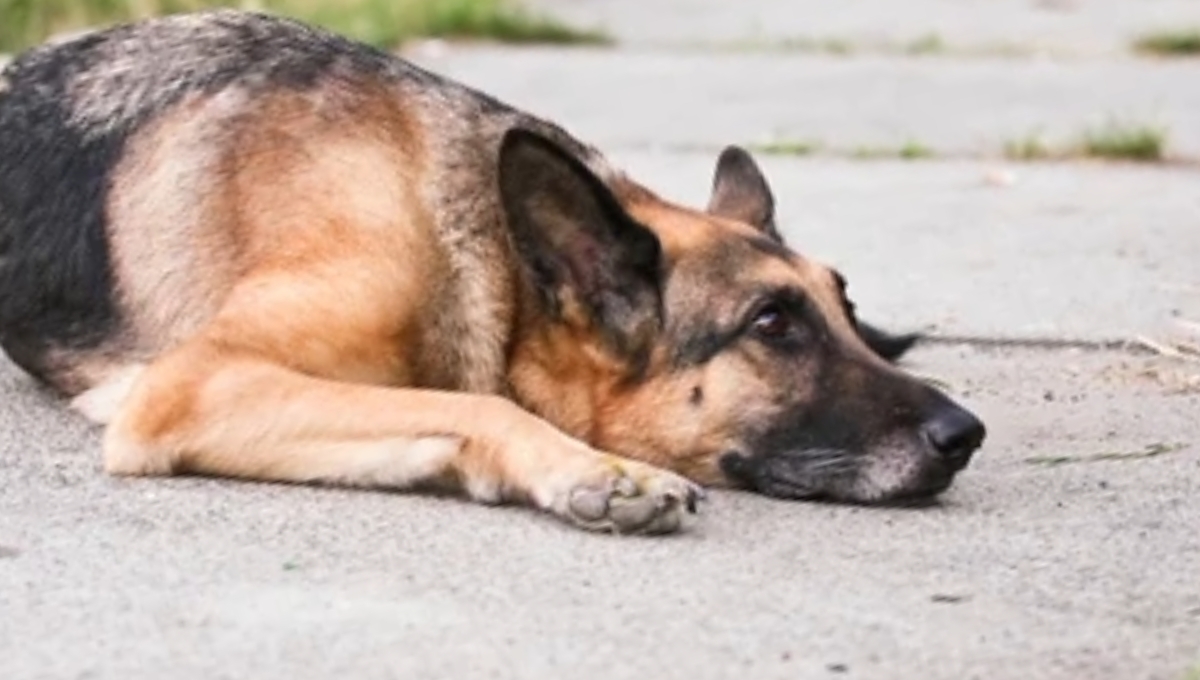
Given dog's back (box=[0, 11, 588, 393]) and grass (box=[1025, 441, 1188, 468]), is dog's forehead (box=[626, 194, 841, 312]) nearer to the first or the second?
dog's back (box=[0, 11, 588, 393])

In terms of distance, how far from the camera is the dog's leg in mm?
5406

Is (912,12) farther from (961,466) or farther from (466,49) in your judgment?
(961,466)

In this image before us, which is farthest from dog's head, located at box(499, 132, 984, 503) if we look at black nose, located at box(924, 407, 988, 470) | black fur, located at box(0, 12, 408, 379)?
black fur, located at box(0, 12, 408, 379)

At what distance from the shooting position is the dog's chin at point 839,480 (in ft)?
18.2

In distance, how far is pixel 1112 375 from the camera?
274 inches

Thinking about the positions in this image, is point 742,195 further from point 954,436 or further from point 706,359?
point 954,436

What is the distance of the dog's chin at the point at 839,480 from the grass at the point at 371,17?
6679 mm

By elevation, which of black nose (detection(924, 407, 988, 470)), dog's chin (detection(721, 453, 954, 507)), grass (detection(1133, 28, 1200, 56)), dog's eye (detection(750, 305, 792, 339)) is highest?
dog's eye (detection(750, 305, 792, 339))

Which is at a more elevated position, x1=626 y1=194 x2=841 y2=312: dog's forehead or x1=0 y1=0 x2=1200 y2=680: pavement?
x1=626 y1=194 x2=841 y2=312: dog's forehead

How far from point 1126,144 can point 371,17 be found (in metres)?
3.86

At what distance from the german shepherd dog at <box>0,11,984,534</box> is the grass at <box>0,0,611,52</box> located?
5938 millimetres

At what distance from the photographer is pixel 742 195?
20.8ft

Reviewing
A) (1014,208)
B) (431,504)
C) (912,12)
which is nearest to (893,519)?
(431,504)

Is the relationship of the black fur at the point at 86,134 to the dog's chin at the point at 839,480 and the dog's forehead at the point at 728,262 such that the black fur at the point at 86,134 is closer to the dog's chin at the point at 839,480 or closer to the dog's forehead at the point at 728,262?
the dog's forehead at the point at 728,262
